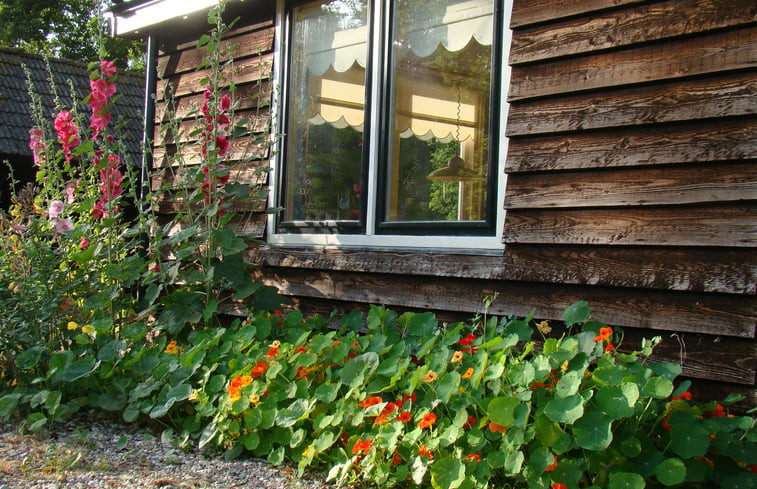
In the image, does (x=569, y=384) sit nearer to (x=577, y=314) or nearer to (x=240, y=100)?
(x=577, y=314)

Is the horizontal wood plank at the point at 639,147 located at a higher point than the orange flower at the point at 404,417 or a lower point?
higher

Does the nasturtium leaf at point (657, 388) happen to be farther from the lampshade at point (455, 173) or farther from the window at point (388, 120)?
the lampshade at point (455, 173)

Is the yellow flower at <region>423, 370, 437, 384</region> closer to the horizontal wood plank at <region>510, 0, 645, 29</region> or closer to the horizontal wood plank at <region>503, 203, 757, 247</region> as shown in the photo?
the horizontal wood plank at <region>503, 203, 757, 247</region>

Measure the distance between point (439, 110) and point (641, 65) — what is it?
1.07 metres

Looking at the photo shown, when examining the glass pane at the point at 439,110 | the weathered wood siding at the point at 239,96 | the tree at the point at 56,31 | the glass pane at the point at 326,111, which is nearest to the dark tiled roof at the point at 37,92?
the weathered wood siding at the point at 239,96

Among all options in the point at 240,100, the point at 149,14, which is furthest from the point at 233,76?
the point at 149,14

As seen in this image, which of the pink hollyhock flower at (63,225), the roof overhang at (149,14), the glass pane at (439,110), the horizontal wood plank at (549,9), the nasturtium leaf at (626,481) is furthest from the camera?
the roof overhang at (149,14)

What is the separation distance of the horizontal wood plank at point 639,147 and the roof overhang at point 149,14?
2.27m

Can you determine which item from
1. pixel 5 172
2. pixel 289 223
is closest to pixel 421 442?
pixel 289 223

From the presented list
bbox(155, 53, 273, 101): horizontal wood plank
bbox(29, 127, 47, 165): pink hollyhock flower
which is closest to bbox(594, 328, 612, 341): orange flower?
bbox(155, 53, 273, 101): horizontal wood plank

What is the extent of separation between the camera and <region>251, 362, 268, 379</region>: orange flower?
2.46m

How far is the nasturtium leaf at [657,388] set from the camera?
186cm

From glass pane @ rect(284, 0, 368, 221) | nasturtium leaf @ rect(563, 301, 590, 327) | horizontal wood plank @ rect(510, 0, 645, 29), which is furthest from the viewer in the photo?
glass pane @ rect(284, 0, 368, 221)

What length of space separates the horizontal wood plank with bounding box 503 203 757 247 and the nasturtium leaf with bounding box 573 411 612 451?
0.91 m
